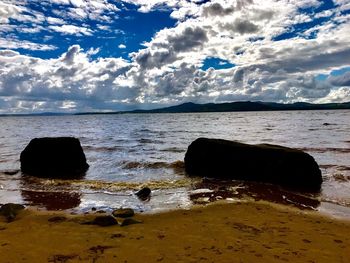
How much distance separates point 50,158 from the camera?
18625 millimetres

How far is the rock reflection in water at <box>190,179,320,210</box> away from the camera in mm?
12352

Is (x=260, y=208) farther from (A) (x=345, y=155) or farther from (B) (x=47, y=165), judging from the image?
(A) (x=345, y=155)

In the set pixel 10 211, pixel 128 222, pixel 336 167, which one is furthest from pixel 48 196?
pixel 336 167

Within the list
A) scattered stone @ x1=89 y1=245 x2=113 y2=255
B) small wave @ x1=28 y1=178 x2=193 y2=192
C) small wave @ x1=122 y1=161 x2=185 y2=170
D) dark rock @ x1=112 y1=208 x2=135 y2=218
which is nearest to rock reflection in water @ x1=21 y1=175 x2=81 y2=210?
small wave @ x1=28 y1=178 x2=193 y2=192

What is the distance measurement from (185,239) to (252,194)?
597 centimetres

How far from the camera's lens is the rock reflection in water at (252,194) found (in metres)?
12.4

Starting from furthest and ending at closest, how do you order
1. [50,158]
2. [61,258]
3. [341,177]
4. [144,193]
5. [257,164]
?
1. [50,158]
2. [341,177]
3. [257,164]
4. [144,193]
5. [61,258]

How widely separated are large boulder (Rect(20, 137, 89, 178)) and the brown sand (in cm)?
826

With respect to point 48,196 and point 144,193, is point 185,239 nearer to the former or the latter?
point 144,193

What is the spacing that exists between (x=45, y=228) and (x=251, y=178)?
9539 millimetres

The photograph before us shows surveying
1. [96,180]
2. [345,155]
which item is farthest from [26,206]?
[345,155]

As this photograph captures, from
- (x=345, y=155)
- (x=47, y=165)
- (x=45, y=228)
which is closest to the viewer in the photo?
(x=45, y=228)

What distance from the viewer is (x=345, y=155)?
25.0 metres

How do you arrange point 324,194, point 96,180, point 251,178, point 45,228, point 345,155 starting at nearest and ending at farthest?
point 45,228 → point 324,194 → point 251,178 → point 96,180 → point 345,155
